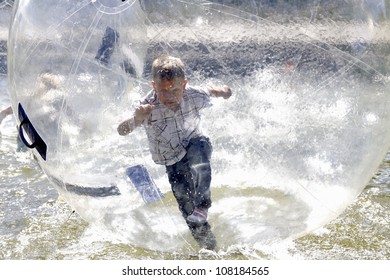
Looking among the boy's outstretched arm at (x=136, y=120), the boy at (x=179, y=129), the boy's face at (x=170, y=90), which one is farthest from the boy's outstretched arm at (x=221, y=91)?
the boy's outstretched arm at (x=136, y=120)

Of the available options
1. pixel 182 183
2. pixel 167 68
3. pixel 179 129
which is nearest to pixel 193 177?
pixel 182 183

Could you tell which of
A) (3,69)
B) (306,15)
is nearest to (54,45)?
(306,15)

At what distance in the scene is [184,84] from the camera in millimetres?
3623

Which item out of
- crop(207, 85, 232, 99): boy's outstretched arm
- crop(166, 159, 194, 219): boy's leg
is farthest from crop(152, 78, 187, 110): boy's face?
crop(166, 159, 194, 219): boy's leg

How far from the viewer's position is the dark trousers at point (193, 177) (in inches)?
145

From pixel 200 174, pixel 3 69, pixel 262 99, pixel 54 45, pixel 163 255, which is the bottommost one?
pixel 3 69

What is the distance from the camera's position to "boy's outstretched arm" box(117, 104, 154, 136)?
3.67m

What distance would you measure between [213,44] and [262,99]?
38cm

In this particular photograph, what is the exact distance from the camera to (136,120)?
3.68 meters

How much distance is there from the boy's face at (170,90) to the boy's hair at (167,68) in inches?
1.0

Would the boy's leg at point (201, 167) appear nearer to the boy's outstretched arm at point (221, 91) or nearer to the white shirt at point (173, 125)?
the white shirt at point (173, 125)

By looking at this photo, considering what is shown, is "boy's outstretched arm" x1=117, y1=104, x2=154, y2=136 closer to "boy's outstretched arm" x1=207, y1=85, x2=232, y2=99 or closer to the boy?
the boy

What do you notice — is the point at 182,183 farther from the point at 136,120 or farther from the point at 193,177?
the point at 136,120
